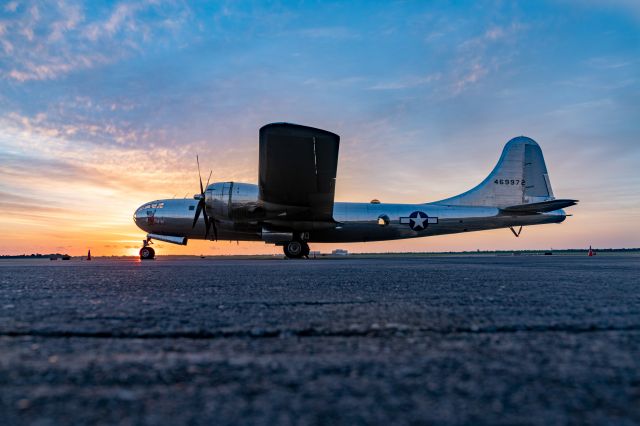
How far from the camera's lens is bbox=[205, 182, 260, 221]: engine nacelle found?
53.1 feet

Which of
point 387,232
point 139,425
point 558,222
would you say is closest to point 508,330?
point 139,425

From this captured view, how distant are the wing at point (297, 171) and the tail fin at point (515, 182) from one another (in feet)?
28.1

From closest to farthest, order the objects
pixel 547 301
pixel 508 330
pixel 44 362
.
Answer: pixel 44 362, pixel 508 330, pixel 547 301

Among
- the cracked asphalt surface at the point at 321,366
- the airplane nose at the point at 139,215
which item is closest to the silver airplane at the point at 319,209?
the airplane nose at the point at 139,215

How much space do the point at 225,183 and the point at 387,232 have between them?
8.03 m

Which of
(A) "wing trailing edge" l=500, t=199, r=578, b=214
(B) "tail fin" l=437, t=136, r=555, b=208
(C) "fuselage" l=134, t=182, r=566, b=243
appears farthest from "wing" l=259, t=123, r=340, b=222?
(A) "wing trailing edge" l=500, t=199, r=578, b=214

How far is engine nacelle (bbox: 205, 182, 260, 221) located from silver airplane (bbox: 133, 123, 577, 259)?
0.04 meters

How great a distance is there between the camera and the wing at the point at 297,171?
11.4m

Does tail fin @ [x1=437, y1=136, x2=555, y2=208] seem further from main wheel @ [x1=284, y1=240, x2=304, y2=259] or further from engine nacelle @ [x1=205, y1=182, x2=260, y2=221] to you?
engine nacelle @ [x1=205, y1=182, x2=260, y2=221]

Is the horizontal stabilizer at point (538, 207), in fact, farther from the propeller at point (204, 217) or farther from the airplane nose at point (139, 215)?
the airplane nose at point (139, 215)

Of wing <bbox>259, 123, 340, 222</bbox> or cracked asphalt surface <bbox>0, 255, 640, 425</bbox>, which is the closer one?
cracked asphalt surface <bbox>0, 255, 640, 425</bbox>

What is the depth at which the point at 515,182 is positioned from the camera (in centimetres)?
2231

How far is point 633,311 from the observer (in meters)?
2.11

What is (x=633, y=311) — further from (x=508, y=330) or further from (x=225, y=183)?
(x=225, y=183)
